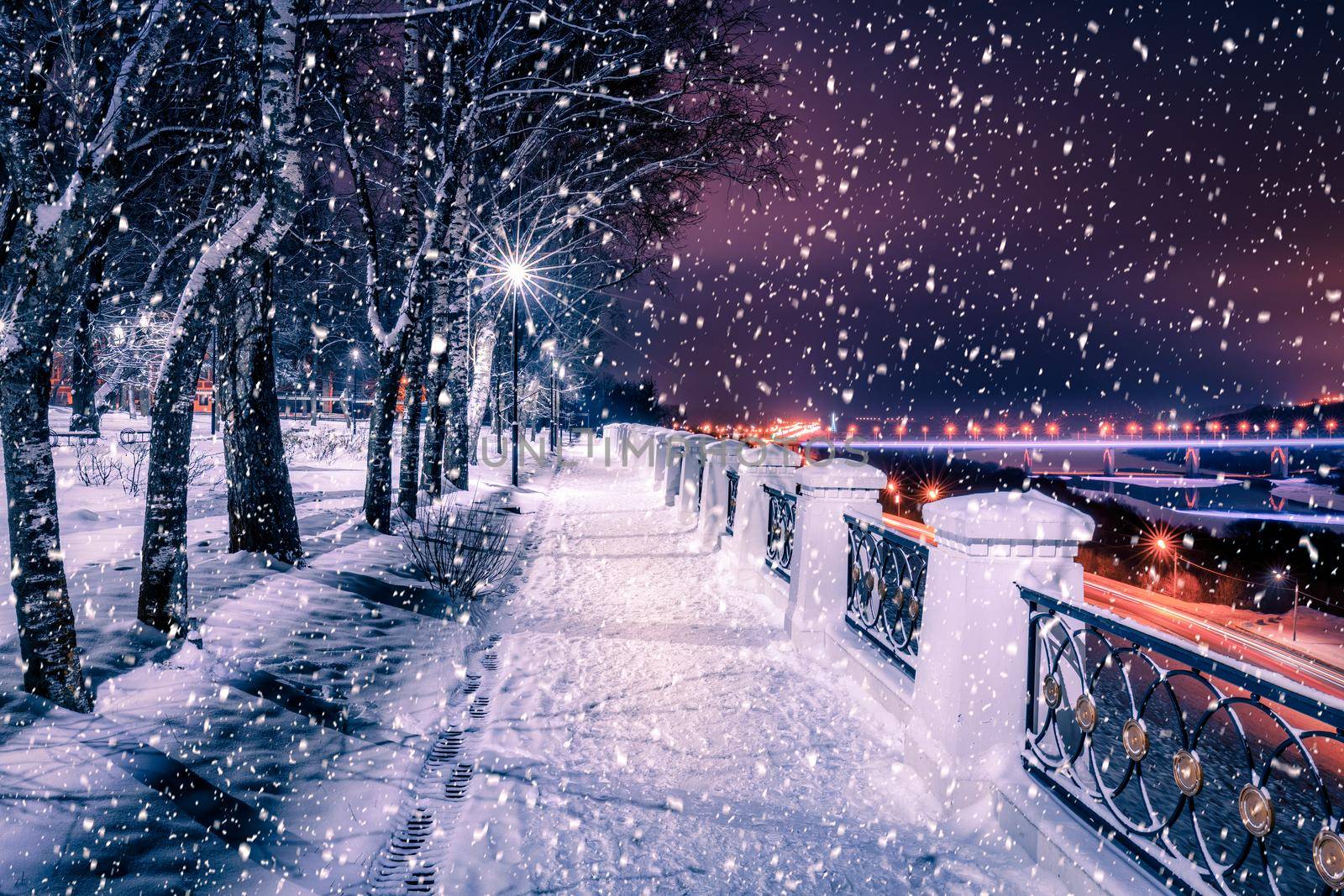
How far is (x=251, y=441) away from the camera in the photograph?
728 centimetres

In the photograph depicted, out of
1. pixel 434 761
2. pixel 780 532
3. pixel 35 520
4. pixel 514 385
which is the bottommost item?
pixel 434 761

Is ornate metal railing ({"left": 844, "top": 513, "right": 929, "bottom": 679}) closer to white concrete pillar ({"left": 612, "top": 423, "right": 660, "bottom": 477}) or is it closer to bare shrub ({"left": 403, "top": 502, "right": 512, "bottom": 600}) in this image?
bare shrub ({"left": 403, "top": 502, "right": 512, "bottom": 600})

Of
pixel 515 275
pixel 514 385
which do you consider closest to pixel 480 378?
pixel 514 385

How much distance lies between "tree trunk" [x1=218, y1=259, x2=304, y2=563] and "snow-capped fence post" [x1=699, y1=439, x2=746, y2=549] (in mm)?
6290

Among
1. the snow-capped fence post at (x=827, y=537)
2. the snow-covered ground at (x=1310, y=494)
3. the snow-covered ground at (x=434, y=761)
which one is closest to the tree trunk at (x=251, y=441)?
the snow-covered ground at (x=434, y=761)

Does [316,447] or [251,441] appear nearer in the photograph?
[251,441]

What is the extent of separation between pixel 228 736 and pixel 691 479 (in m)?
10.9

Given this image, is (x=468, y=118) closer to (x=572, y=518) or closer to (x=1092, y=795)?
(x=572, y=518)

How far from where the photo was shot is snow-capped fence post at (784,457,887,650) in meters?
6.28

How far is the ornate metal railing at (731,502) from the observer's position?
11.0 meters

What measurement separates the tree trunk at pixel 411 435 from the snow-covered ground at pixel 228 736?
419 centimetres

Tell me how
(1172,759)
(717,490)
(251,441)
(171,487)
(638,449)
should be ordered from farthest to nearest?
(638,449)
(717,490)
(251,441)
(171,487)
(1172,759)

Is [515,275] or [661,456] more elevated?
[515,275]

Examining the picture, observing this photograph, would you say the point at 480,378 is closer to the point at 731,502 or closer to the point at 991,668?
the point at 731,502
